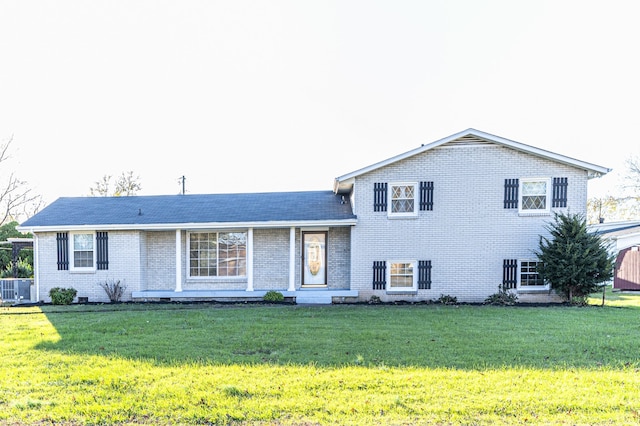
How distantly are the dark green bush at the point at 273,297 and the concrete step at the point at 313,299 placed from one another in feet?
2.03

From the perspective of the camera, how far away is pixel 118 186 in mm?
36594

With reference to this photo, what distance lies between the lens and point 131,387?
4.50 m

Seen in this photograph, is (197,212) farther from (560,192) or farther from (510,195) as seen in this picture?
(560,192)

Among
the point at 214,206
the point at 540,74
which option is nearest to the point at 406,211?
the point at 214,206

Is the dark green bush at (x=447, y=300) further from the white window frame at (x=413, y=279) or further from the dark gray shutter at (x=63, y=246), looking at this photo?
the dark gray shutter at (x=63, y=246)

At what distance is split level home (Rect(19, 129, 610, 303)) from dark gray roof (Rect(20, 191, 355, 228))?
114 millimetres

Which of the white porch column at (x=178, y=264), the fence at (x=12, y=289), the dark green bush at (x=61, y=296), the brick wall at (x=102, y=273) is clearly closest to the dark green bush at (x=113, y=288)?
the brick wall at (x=102, y=273)

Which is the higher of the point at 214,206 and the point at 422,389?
the point at 214,206

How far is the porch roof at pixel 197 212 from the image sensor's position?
1259cm

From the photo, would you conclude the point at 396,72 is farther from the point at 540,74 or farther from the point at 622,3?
the point at 622,3

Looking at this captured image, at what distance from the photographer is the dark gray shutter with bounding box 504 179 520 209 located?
12031 mm

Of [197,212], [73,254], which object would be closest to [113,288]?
[73,254]

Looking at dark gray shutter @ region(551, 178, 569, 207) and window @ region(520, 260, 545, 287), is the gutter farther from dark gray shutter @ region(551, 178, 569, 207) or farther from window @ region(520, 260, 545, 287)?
dark gray shutter @ region(551, 178, 569, 207)

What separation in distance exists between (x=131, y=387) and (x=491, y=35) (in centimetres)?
1691
